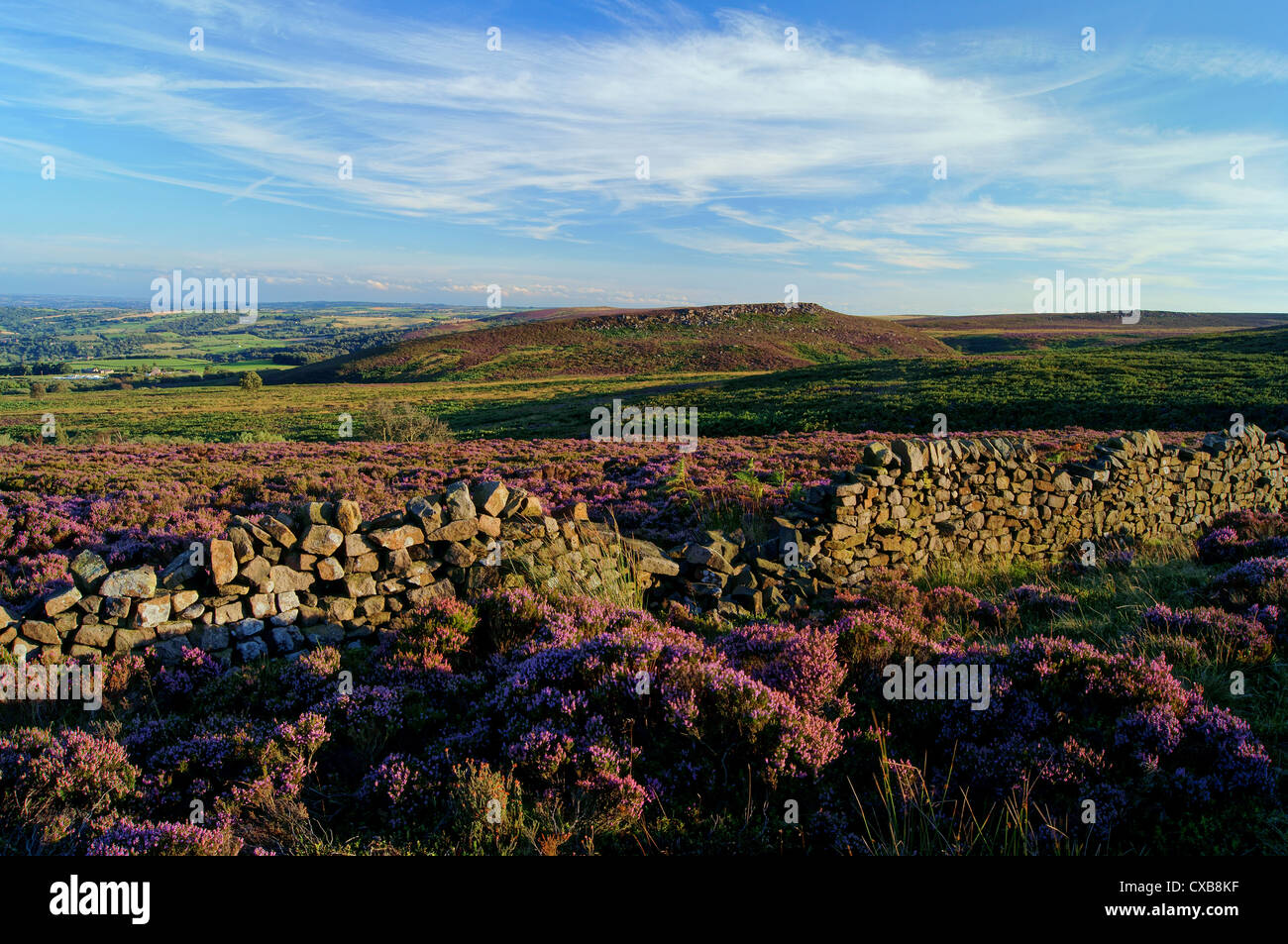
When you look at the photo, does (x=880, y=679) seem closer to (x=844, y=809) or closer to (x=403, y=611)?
(x=844, y=809)

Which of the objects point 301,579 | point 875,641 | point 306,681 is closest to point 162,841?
point 306,681

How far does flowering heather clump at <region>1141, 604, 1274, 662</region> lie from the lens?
17.8 feet

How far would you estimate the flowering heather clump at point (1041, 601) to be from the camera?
7.04 metres

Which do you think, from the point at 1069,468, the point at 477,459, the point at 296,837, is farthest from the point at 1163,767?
the point at 477,459

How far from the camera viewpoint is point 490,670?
5062mm

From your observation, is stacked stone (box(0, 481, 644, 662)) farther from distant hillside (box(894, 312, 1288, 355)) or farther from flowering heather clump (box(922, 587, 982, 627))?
distant hillside (box(894, 312, 1288, 355))

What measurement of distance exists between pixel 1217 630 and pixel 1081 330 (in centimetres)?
16286

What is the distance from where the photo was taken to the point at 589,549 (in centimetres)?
748

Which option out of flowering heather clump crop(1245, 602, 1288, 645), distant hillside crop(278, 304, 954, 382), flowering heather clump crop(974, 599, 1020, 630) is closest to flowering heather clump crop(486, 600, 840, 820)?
flowering heather clump crop(974, 599, 1020, 630)

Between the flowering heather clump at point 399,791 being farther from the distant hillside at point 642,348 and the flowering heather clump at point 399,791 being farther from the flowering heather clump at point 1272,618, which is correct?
the distant hillside at point 642,348

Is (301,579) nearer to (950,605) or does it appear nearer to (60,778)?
(60,778)

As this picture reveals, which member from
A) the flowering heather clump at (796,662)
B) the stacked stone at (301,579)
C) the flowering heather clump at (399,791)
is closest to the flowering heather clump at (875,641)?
the flowering heather clump at (796,662)
